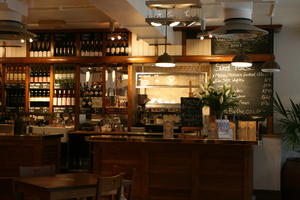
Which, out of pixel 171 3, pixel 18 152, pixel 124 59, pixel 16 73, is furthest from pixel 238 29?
pixel 16 73

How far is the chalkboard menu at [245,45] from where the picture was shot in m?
→ 10.4

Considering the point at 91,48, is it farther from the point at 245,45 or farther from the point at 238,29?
the point at 238,29

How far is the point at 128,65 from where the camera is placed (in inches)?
437

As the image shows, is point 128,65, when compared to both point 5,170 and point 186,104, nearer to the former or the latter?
point 186,104

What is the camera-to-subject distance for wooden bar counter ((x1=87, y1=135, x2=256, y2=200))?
7102 mm

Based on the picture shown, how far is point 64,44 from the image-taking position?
11.4 metres

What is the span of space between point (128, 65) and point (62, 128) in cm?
198

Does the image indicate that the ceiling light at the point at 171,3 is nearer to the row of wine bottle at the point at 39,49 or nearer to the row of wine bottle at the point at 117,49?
the row of wine bottle at the point at 117,49

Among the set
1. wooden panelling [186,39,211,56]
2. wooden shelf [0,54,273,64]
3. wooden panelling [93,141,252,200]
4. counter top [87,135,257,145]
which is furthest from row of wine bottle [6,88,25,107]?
wooden panelling [93,141,252,200]

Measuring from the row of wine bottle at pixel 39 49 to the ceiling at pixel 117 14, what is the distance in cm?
46

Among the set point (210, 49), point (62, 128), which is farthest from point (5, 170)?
point (210, 49)

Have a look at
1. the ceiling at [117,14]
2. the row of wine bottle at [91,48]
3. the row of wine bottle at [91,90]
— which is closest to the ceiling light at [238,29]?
the ceiling at [117,14]

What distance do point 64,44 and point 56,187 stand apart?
24.5 feet

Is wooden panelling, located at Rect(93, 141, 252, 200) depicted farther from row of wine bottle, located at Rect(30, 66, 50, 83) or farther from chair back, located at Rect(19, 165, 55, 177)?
row of wine bottle, located at Rect(30, 66, 50, 83)
